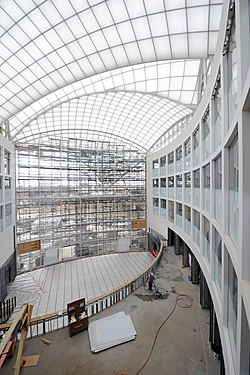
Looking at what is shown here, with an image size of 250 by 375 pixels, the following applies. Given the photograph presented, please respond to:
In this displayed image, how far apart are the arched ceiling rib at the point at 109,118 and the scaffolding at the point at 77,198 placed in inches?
259

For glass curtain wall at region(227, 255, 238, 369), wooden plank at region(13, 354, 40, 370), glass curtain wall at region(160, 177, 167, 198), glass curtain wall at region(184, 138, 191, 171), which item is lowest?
wooden plank at region(13, 354, 40, 370)

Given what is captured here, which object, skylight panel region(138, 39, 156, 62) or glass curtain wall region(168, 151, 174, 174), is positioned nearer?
skylight panel region(138, 39, 156, 62)

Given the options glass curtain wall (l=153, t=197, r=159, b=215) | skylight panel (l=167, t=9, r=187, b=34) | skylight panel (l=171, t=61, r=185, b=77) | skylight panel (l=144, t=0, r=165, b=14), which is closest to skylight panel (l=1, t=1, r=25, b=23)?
skylight panel (l=144, t=0, r=165, b=14)

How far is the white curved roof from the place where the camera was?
10469mm

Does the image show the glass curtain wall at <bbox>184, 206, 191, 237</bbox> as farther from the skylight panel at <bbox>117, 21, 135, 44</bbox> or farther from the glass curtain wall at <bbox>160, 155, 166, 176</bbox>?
the skylight panel at <bbox>117, 21, 135, 44</bbox>

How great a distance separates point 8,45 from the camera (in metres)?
11.7

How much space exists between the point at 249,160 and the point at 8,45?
50.2 ft

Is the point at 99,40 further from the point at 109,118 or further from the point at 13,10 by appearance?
the point at 109,118

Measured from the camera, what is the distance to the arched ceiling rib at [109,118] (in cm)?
2403

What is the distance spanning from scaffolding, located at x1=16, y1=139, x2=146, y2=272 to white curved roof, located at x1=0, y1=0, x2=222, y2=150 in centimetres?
575

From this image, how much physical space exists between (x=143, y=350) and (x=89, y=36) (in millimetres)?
16281

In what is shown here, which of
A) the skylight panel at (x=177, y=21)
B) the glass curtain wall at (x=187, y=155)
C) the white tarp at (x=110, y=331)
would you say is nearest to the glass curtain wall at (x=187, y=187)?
the glass curtain wall at (x=187, y=155)

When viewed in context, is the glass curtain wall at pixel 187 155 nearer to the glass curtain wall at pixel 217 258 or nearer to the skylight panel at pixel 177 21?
the glass curtain wall at pixel 217 258

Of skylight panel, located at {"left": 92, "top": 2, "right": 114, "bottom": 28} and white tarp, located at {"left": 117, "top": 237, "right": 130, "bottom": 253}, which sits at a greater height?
skylight panel, located at {"left": 92, "top": 2, "right": 114, "bottom": 28}
